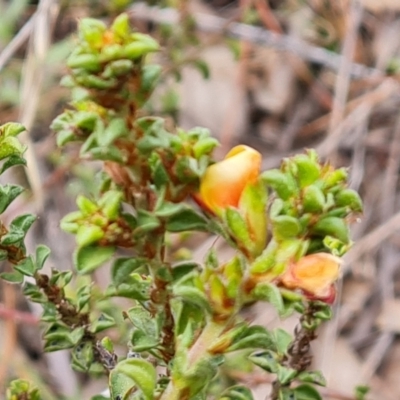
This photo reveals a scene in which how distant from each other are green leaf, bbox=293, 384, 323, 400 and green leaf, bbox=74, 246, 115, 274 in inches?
14.5

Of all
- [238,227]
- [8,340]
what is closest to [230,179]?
[238,227]

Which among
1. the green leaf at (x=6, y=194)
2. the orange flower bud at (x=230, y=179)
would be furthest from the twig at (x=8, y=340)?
the orange flower bud at (x=230, y=179)

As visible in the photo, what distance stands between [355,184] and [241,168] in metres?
1.76

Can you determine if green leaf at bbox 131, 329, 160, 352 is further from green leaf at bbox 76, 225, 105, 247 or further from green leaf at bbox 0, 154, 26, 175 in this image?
green leaf at bbox 0, 154, 26, 175

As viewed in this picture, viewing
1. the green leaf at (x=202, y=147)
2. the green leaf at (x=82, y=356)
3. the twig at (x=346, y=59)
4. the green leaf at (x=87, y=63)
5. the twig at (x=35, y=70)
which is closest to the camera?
the green leaf at (x=87, y=63)

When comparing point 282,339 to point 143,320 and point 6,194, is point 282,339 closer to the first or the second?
point 143,320

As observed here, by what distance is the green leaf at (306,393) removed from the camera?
102cm

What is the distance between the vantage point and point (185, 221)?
33.4 inches

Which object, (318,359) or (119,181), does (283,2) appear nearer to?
(318,359)

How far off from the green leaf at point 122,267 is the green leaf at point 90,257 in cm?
3

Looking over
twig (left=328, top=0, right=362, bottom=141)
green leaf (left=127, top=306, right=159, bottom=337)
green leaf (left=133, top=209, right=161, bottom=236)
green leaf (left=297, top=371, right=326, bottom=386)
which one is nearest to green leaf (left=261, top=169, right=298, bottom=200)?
green leaf (left=133, top=209, right=161, bottom=236)

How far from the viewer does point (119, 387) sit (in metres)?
0.89

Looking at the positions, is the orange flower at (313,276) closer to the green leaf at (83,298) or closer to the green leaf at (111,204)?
the green leaf at (111,204)

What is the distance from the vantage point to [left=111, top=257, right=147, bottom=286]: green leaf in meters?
0.85
